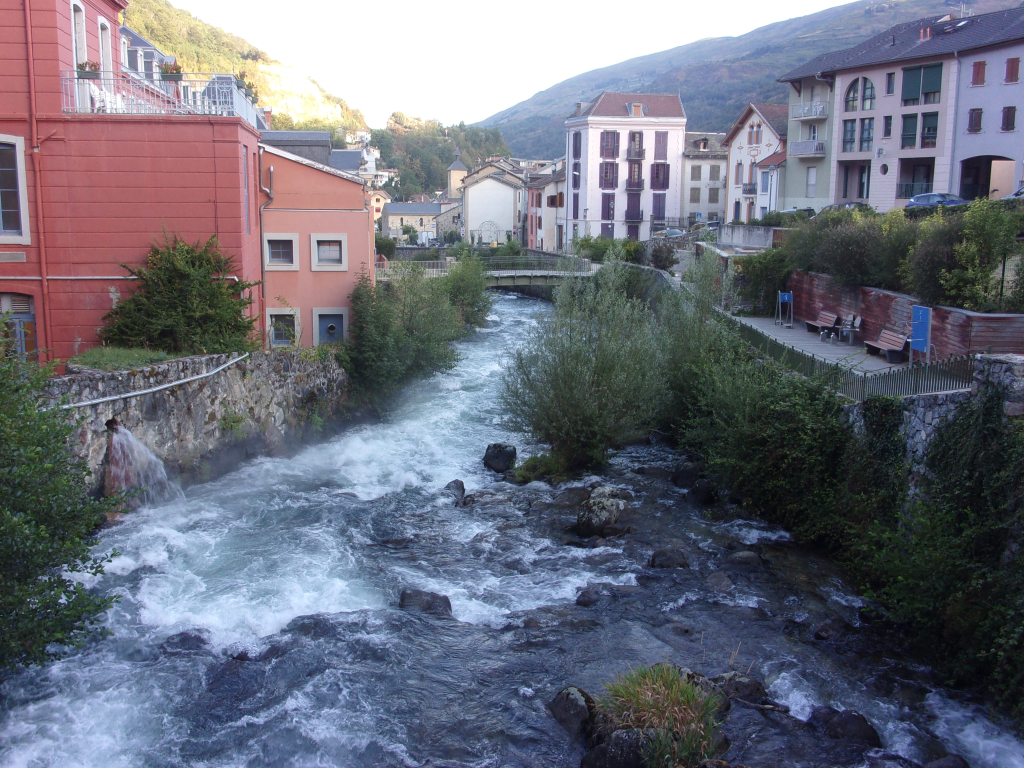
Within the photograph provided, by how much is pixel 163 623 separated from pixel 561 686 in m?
5.78

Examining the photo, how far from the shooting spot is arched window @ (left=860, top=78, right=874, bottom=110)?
136ft

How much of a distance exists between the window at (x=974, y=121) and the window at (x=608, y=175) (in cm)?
2724

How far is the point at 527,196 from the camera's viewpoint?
74250 mm

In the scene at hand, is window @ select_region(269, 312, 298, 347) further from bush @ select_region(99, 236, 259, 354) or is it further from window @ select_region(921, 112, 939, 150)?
window @ select_region(921, 112, 939, 150)

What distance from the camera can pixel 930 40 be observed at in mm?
39156

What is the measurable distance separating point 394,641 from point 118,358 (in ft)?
29.0

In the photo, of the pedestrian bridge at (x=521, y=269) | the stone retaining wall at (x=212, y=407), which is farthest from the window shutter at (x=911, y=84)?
the stone retaining wall at (x=212, y=407)

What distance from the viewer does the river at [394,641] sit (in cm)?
915

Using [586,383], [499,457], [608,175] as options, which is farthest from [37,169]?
[608,175]

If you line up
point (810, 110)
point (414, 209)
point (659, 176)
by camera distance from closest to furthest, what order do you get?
point (810, 110) < point (659, 176) < point (414, 209)

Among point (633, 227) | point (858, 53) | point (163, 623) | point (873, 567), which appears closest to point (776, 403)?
point (873, 567)

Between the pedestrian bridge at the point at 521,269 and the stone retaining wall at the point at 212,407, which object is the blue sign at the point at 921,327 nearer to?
the stone retaining wall at the point at 212,407

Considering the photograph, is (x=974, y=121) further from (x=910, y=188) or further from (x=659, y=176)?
(x=659, y=176)

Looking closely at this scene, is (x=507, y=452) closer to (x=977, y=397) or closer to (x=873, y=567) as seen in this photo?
(x=873, y=567)
